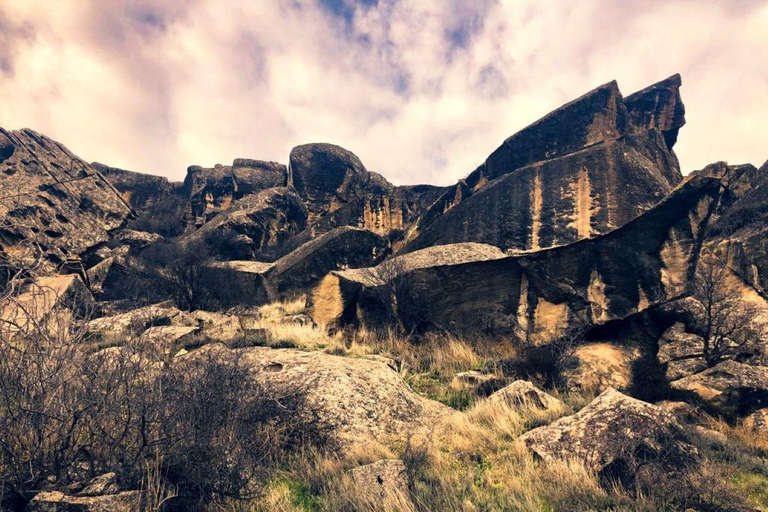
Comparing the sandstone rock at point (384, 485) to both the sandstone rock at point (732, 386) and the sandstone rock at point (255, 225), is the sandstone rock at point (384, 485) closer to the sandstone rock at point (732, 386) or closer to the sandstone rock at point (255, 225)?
the sandstone rock at point (732, 386)

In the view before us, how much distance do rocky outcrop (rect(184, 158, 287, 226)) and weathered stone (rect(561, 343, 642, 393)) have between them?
98.4ft

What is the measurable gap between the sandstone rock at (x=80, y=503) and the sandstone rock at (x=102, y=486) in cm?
8

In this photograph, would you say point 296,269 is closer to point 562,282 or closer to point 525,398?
point 562,282

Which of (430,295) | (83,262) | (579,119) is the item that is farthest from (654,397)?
A: (83,262)

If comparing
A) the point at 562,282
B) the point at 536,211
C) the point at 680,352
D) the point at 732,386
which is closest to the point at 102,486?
the point at 732,386

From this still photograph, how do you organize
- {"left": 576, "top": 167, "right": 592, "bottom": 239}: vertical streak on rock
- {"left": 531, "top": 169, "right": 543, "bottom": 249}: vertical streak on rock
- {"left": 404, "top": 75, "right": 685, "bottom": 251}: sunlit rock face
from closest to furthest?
{"left": 576, "top": 167, "right": 592, "bottom": 239}: vertical streak on rock, {"left": 404, "top": 75, "right": 685, "bottom": 251}: sunlit rock face, {"left": 531, "top": 169, "right": 543, "bottom": 249}: vertical streak on rock

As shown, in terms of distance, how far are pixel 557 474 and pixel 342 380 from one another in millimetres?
3273

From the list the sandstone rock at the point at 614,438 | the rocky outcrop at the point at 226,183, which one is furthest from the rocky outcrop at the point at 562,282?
the rocky outcrop at the point at 226,183

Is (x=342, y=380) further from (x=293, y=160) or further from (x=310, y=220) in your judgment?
(x=293, y=160)

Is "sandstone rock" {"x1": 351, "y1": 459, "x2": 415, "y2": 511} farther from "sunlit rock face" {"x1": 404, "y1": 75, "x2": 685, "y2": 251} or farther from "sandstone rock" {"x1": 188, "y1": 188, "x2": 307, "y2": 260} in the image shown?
"sandstone rock" {"x1": 188, "y1": 188, "x2": 307, "y2": 260}

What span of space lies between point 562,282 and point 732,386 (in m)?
4.14

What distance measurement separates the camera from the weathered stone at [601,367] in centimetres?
A: 820

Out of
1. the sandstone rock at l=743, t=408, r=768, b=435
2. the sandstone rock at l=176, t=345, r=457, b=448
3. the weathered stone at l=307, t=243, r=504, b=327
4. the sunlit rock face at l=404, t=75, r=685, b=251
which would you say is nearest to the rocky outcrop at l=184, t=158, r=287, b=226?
the sunlit rock face at l=404, t=75, r=685, b=251

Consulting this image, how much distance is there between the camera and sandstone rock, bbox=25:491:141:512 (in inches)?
123
